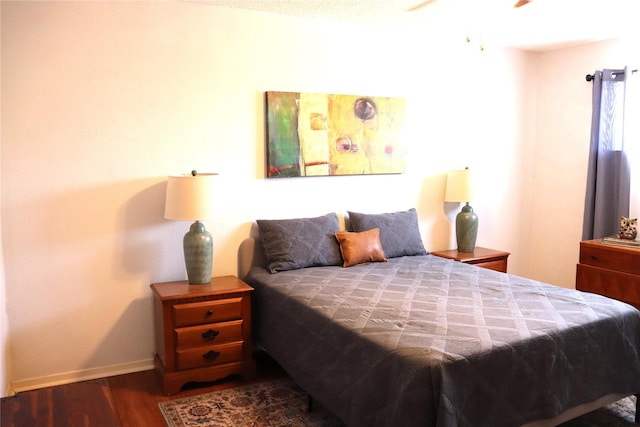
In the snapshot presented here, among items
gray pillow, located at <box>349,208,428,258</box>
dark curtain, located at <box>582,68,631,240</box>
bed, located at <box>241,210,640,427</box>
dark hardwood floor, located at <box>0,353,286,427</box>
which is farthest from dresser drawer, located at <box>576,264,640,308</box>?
dark hardwood floor, located at <box>0,353,286,427</box>

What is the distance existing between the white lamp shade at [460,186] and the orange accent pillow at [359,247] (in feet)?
3.12

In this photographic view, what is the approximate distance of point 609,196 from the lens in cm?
422

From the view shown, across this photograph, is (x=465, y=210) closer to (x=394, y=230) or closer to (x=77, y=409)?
(x=394, y=230)

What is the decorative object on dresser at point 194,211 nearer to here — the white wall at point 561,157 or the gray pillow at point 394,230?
the gray pillow at point 394,230

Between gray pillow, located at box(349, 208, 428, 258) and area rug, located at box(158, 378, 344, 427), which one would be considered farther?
gray pillow, located at box(349, 208, 428, 258)

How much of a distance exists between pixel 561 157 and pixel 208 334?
11.6 feet

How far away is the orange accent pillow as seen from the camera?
3531mm

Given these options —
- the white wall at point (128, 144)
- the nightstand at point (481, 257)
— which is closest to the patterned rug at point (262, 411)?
the white wall at point (128, 144)

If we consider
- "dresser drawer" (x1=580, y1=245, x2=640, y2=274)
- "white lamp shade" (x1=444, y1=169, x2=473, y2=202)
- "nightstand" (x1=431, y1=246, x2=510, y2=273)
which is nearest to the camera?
"dresser drawer" (x1=580, y1=245, x2=640, y2=274)

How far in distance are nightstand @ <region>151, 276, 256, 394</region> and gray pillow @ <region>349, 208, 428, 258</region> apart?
106 centimetres

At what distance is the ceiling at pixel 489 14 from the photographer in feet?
10.8

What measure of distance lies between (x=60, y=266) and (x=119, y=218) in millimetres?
437

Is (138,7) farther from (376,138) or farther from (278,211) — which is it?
(376,138)

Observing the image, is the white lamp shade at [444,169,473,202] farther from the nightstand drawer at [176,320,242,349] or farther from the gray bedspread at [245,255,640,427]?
the nightstand drawer at [176,320,242,349]
